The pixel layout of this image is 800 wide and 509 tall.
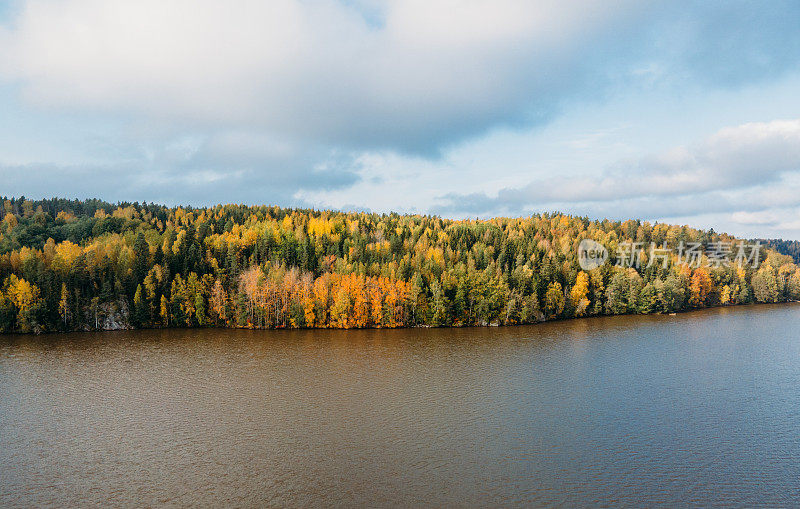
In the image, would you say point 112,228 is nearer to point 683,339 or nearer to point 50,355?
point 50,355

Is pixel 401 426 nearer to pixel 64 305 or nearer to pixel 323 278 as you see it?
pixel 323 278

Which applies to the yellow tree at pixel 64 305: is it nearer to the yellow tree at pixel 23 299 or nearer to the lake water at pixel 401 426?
the yellow tree at pixel 23 299

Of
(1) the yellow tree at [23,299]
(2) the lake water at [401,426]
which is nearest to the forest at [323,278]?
(1) the yellow tree at [23,299]

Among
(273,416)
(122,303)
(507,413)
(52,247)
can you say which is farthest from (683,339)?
(52,247)

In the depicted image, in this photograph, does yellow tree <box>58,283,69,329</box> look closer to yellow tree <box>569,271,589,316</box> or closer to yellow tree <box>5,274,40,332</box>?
yellow tree <box>5,274,40,332</box>

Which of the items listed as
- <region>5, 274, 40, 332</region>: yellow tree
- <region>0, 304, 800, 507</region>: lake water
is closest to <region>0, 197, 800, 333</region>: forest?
<region>5, 274, 40, 332</region>: yellow tree

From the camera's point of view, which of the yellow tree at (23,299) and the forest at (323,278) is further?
the forest at (323,278)

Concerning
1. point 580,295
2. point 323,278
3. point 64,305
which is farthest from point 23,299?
point 580,295
